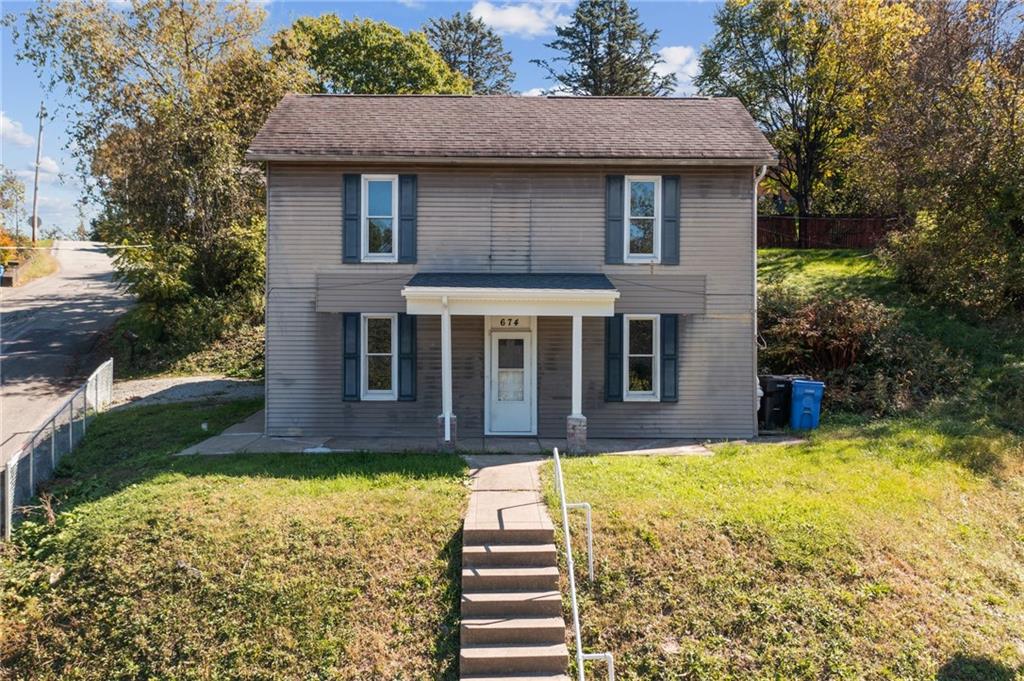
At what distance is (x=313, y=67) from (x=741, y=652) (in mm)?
35530

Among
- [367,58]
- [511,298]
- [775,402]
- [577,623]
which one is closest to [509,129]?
[511,298]

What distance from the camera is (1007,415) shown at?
45.5 feet

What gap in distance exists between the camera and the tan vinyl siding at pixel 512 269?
1348cm

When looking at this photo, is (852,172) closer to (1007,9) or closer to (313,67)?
(1007,9)

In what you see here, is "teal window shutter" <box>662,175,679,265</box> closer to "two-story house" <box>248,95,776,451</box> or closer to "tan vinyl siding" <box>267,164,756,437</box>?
"two-story house" <box>248,95,776,451</box>

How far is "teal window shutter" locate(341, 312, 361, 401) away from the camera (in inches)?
535

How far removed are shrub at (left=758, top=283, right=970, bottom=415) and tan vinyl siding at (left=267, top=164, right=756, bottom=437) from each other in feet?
10.2

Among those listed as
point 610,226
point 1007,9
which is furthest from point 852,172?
point 610,226

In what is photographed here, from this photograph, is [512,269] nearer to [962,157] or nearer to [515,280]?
[515,280]

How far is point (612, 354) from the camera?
13.7 m

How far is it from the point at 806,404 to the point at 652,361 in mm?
3365

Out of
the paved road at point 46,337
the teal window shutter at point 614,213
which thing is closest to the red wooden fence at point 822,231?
the teal window shutter at point 614,213

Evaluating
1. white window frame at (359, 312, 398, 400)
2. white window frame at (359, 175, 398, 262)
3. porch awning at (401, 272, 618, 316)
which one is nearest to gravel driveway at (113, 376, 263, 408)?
white window frame at (359, 312, 398, 400)

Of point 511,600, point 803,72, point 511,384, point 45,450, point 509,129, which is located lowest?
point 511,600
